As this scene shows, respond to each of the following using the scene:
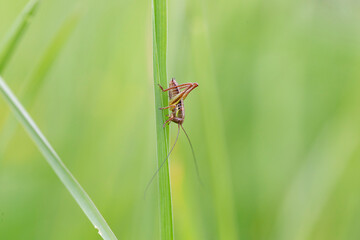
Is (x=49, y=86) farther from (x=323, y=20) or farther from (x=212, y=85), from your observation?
(x=323, y=20)

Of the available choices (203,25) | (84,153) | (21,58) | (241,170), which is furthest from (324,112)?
(21,58)

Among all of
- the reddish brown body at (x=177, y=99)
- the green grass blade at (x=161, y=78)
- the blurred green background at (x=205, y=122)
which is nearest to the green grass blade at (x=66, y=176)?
the green grass blade at (x=161, y=78)

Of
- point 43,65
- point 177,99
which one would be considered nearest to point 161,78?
point 177,99

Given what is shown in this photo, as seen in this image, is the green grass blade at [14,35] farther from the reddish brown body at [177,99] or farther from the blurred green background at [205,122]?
the reddish brown body at [177,99]

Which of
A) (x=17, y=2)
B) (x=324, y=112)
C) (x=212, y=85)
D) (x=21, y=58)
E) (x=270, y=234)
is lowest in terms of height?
(x=270, y=234)

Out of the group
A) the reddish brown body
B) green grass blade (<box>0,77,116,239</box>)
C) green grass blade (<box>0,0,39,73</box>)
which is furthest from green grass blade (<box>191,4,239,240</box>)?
green grass blade (<box>0,0,39,73</box>)
